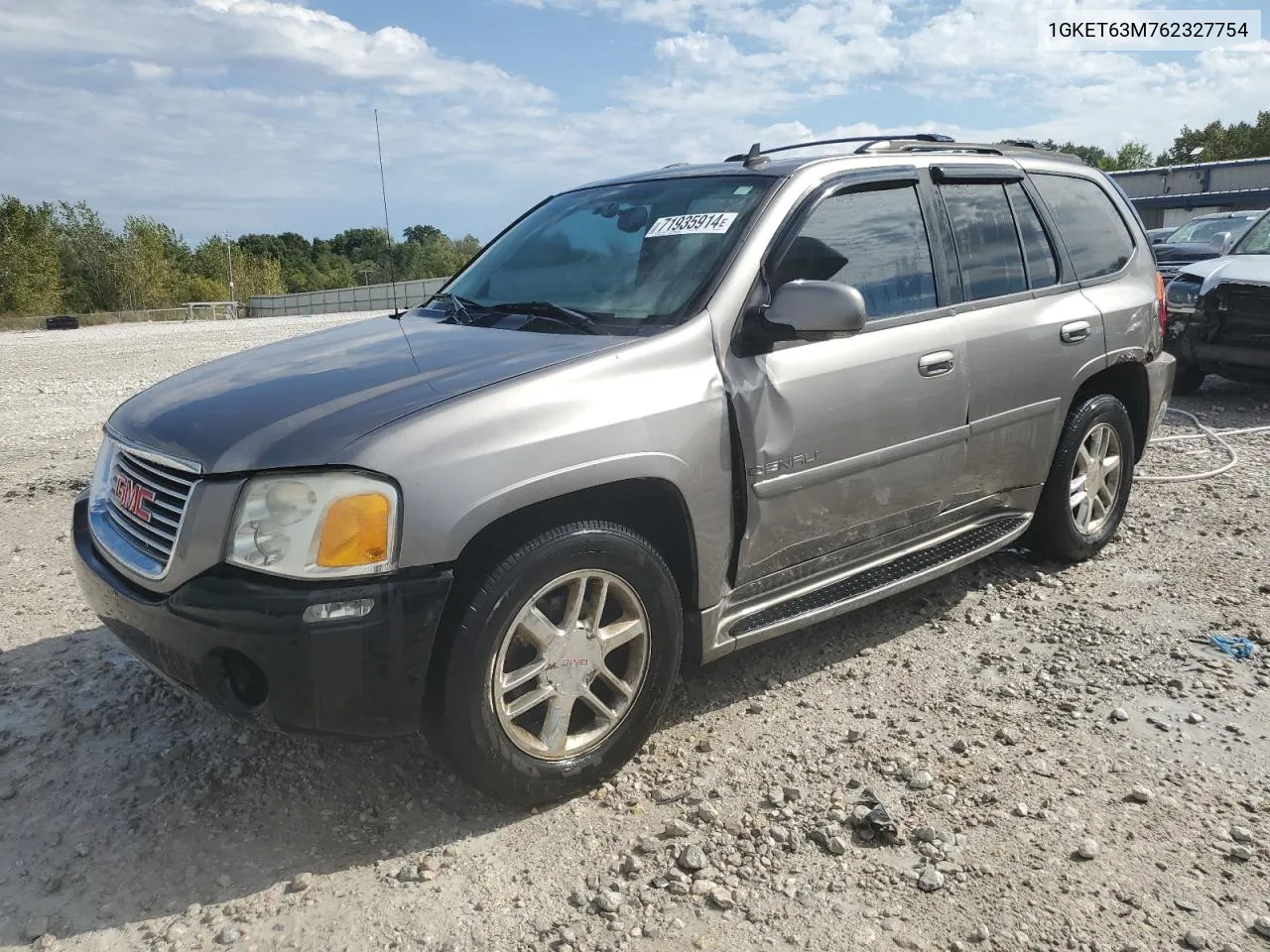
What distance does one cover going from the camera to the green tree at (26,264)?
55.9 m

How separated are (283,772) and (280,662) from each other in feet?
2.89

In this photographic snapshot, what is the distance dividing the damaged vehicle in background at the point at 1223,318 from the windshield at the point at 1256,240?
114mm

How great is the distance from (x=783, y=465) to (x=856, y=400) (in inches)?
16.3

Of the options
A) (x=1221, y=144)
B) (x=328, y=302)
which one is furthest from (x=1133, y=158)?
(x=328, y=302)

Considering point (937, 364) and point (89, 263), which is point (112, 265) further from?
point (937, 364)

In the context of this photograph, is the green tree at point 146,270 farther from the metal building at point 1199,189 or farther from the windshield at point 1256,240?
the windshield at point 1256,240

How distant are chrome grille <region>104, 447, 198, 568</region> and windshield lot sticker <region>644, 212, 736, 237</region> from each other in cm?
176

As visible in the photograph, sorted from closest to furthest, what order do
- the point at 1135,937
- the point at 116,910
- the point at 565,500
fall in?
1. the point at 1135,937
2. the point at 116,910
3. the point at 565,500

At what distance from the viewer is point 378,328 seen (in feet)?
12.6

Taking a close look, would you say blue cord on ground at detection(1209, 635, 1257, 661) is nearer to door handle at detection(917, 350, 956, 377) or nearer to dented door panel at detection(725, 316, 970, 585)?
dented door panel at detection(725, 316, 970, 585)

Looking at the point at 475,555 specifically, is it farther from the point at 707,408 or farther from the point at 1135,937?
the point at 1135,937

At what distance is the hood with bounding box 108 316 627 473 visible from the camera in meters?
2.58

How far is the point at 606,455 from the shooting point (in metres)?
2.79

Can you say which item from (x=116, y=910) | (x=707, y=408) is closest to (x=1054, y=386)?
(x=707, y=408)
